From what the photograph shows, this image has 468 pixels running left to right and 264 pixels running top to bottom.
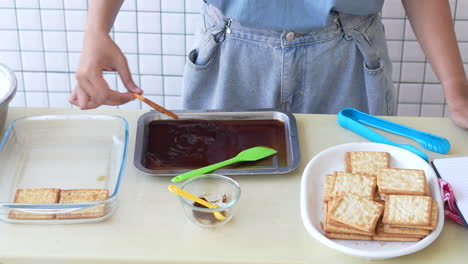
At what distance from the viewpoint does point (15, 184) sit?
107cm

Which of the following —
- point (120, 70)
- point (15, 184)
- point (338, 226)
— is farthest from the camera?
point (120, 70)

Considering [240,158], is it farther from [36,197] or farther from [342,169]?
[36,197]

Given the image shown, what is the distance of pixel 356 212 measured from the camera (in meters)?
0.93

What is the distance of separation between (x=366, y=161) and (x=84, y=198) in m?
0.52

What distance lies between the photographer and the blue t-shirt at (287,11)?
1341mm

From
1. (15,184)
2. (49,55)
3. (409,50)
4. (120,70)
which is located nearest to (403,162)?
(120,70)

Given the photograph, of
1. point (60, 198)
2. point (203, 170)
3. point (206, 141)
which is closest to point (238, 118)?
point (206, 141)

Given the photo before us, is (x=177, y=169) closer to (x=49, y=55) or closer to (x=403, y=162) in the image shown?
(x=403, y=162)

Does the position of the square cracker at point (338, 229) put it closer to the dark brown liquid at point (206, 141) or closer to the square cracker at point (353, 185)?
the square cracker at point (353, 185)

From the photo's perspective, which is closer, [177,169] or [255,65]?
[177,169]

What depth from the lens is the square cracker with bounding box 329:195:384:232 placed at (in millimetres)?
916

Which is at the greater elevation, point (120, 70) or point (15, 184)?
point (120, 70)

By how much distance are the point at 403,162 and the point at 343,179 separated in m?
0.17

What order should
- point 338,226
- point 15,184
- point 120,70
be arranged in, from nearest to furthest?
point 338,226, point 15,184, point 120,70
